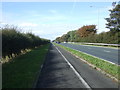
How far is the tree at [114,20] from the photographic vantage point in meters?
56.3

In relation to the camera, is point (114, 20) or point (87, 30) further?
point (87, 30)

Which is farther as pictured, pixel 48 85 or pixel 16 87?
pixel 48 85

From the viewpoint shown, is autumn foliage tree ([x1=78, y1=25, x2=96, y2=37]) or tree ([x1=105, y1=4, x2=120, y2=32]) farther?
autumn foliage tree ([x1=78, y1=25, x2=96, y2=37])

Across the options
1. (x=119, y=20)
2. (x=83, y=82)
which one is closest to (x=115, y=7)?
(x=119, y=20)

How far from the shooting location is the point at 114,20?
57344 mm

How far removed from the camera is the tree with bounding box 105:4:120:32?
56.3m

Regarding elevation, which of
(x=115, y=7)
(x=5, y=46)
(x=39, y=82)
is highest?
(x=115, y=7)

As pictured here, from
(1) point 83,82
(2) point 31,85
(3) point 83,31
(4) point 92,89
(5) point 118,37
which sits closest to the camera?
(4) point 92,89

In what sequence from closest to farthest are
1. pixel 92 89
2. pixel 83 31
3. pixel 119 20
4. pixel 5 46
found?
pixel 92 89
pixel 5 46
pixel 119 20
pixel 83 31

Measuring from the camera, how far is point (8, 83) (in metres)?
8.49

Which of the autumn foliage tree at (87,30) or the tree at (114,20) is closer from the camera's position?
the tree at (114,20)

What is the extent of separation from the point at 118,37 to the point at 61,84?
43162mm

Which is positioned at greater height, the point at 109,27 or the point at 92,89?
the point at 109,27

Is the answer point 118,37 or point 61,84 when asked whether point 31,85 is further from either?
point 118,37
